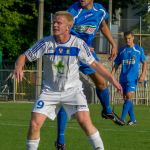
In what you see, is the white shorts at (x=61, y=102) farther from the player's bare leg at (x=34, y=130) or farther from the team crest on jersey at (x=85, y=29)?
the team crest on jersey at (x=85, y=29)

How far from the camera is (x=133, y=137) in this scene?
47.2ft

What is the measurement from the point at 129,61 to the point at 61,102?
9.33 metres

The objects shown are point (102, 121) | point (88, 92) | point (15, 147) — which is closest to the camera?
point (15, 147)

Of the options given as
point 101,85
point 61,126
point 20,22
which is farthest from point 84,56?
point 20,22

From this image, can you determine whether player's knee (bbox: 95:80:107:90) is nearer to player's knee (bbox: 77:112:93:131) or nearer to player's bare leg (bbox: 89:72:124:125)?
player's bare leg (bbox: 89:72:124:125)

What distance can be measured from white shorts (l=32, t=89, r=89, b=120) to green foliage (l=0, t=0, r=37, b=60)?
33219mm

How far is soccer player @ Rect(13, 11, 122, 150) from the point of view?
10.1 metres

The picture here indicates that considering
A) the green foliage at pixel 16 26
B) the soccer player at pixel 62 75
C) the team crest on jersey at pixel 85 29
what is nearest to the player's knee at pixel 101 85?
the team crest on jersey at pixel 85 29

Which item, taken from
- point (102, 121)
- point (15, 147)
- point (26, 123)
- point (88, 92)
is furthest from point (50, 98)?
point (88, 92)

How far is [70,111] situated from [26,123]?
7.58 metres

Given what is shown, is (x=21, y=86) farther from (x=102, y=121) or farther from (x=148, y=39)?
(x=102, y=121)

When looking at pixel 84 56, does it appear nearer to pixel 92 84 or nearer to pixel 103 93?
pixel 103 93

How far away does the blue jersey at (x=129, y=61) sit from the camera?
19344mm

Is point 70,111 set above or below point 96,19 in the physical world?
below
